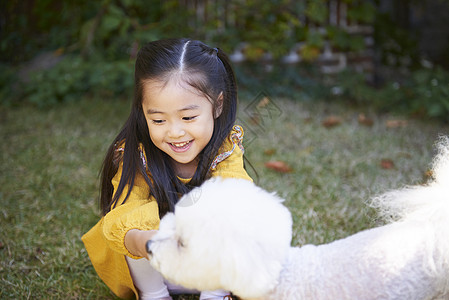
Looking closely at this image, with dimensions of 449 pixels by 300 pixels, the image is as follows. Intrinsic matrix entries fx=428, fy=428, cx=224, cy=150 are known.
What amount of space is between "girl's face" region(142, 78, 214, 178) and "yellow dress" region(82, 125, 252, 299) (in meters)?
0.13

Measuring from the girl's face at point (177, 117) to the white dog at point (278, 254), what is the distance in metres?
0.41

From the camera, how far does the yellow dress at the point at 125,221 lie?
1.43m

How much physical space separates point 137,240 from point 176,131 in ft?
1.34

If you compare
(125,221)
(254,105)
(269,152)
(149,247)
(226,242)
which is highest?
(226,242)

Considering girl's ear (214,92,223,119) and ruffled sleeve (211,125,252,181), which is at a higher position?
girl's ear (214,92,223,119)

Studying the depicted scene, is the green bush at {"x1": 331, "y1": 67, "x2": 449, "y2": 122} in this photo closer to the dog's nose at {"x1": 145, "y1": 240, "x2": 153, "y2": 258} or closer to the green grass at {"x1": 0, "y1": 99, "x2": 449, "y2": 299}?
the green grass at {"x1": 0, "y1": 99, "x2": 449, "y2": 299}

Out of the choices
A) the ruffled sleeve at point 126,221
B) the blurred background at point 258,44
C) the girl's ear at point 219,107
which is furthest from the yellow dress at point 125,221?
the blurred background at point 258,44

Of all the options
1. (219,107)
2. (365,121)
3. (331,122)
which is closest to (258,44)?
(331,122)

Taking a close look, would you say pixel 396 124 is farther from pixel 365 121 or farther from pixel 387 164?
pixel 387 164

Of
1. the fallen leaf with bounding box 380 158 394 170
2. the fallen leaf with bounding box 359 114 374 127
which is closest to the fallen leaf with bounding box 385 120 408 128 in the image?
the fallen leaf with bounding box 359 114 374 127

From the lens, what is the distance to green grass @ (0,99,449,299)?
1952 mm

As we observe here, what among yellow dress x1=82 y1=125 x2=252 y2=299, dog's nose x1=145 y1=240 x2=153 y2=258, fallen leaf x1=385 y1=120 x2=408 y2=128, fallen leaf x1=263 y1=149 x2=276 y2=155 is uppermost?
dog's nose x1=145 y1=240 x2=153 y2=258

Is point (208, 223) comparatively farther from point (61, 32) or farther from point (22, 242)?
point (61, 32)

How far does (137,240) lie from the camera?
52.3 inches
